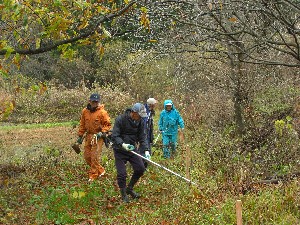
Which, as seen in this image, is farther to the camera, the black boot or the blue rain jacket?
the blue rain jacket

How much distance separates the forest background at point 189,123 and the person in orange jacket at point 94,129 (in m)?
0.42

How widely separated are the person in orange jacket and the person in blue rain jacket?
224 centimetres

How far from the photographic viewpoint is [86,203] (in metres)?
9.07

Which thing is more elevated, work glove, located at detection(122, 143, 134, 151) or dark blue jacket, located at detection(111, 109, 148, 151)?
dark blue jacket, located at detection(111, 109, 148, 151)

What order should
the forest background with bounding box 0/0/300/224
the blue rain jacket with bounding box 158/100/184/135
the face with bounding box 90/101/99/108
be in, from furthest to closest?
the blue rain jacket with bounding box 158/100/184/135 → the face with bounding box 90/101/99/108 → the forest background with bounding box 0/0/300/224

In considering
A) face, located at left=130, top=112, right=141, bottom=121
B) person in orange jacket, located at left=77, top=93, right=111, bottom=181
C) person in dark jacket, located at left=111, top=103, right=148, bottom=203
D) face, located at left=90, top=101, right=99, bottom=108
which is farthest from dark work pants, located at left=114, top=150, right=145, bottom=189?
face, located at left=90, top=101, right=99, bottom=108

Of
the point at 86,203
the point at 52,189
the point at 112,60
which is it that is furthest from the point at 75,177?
the point at 112,60

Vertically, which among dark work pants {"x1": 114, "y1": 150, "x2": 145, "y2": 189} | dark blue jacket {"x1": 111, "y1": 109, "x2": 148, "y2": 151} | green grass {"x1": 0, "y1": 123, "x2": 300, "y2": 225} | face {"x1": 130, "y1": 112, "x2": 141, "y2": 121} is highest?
face {"x1": 130, "y1": 112, "x2": 141, "y2": 121}

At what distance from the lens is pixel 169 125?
41.9ft

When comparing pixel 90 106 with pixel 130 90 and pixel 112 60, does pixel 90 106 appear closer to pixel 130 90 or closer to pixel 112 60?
pixel 130 90

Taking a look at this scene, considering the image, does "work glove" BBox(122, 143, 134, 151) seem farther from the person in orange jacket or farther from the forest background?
the person in orange jacket

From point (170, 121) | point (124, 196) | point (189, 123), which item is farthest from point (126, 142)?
point (189, 123)

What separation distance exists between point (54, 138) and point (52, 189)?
8.28 m

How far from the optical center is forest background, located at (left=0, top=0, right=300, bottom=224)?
726cm
